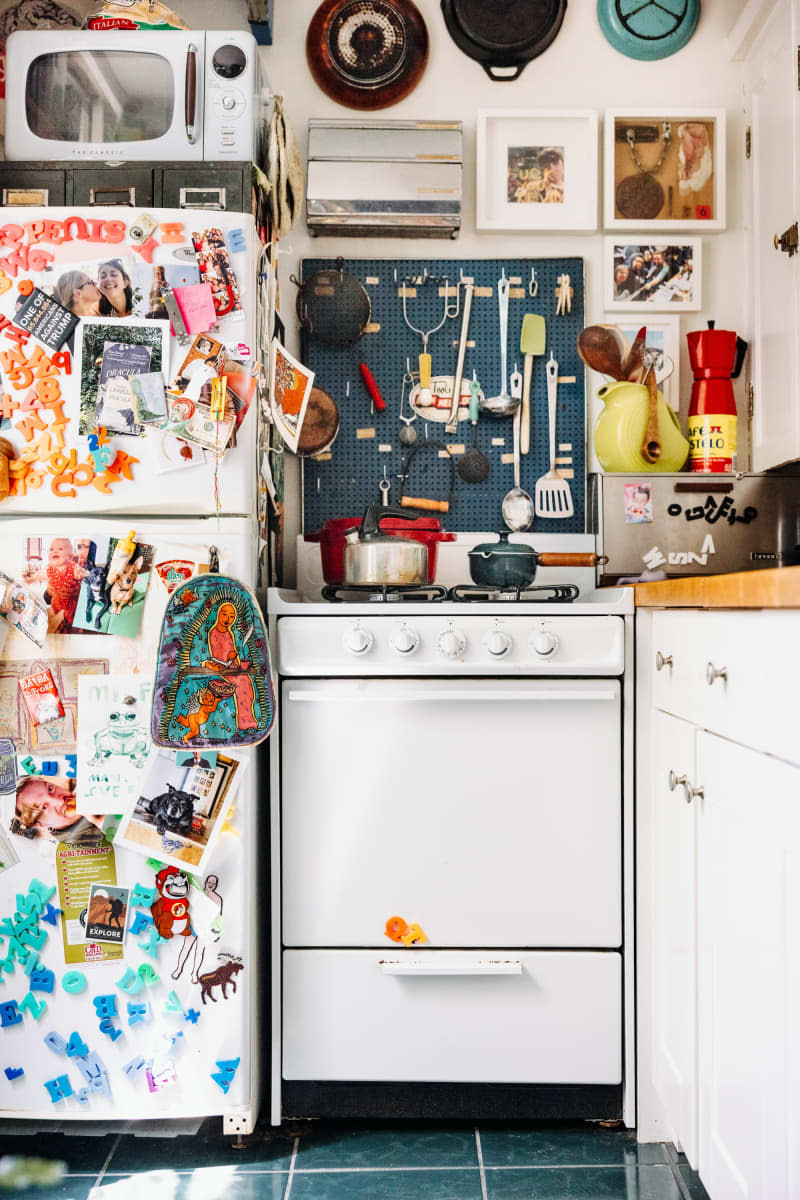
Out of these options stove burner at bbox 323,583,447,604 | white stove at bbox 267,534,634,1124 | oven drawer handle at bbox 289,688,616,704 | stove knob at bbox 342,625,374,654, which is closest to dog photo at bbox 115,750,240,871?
white stove at bbox 267,534,634,1124

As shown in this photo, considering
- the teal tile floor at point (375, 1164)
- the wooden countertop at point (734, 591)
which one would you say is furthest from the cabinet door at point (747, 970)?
the teal tile floor at point (375, 1164)

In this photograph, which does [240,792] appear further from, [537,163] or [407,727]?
[537,163]

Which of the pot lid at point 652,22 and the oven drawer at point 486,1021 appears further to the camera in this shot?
the pot lid at point 652,22

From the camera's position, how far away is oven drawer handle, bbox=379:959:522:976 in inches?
72.5

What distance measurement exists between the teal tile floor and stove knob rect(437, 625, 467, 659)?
0.96 metres

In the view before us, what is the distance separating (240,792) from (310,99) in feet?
5.98

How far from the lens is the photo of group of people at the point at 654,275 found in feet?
8.17

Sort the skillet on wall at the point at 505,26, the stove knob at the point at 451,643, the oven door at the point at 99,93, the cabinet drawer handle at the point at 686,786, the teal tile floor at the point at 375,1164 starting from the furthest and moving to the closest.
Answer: the skillet on wall at the point at 505,26 → the oven door at the point at 99,93 → the stove knob at the point at 451,643 → the teal tile floor at the point at 375,1164 → the cabinet drawer handle at the point at 686,786

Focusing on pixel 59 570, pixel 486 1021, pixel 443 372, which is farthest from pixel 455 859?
pixel 443 372

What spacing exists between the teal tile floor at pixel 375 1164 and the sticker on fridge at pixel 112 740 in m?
0.67

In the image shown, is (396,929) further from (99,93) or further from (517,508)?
(99,93)

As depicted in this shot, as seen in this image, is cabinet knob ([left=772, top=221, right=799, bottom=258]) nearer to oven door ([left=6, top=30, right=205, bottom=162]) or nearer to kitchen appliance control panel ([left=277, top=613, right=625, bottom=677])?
kitchen appliance control panel ([left=277, top=613, right=625, bottom=677])

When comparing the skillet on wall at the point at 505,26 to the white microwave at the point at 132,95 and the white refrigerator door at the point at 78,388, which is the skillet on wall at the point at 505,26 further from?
the white refrigerator door at the point at 78,388

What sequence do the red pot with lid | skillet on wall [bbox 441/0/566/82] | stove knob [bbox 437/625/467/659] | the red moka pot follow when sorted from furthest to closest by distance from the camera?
skillet on wall [bbox 441/0/566/82] < the red moka pot < the red pot with lid < stove knob [bbox 437/625/467/659]
